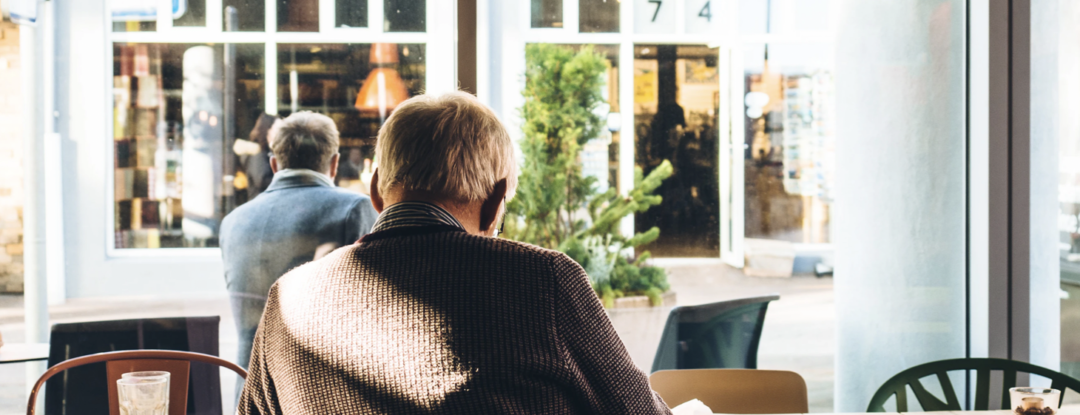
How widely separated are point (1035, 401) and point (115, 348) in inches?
122

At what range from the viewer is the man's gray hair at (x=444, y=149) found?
122 centimetres

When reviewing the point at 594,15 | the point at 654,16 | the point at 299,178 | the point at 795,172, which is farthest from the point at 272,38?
the point at 795,172

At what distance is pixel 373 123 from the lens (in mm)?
3545

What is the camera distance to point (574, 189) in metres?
3.59

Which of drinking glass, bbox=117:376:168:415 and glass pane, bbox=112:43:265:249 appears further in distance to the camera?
glass pane, bbox=112:43:265:249

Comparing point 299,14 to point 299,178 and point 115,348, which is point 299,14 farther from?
point 115,348

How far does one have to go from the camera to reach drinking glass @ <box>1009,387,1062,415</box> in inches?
66.1

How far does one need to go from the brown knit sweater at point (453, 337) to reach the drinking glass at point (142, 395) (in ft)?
1.97

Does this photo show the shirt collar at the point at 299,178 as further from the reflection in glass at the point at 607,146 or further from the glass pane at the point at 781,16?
the glass pane at the point at 781,16

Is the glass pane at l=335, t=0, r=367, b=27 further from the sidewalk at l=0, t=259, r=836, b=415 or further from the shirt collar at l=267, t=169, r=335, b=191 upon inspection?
the sidewalk at l=0, t=259, r=836, b=415

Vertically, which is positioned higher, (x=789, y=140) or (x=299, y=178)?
(x=789, y=140)

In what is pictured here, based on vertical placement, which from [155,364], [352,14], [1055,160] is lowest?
[155,364]

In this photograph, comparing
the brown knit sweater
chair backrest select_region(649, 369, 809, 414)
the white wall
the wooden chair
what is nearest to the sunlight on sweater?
the brown knit sweater

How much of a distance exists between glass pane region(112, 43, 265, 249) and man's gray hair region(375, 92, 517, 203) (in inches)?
94.2
